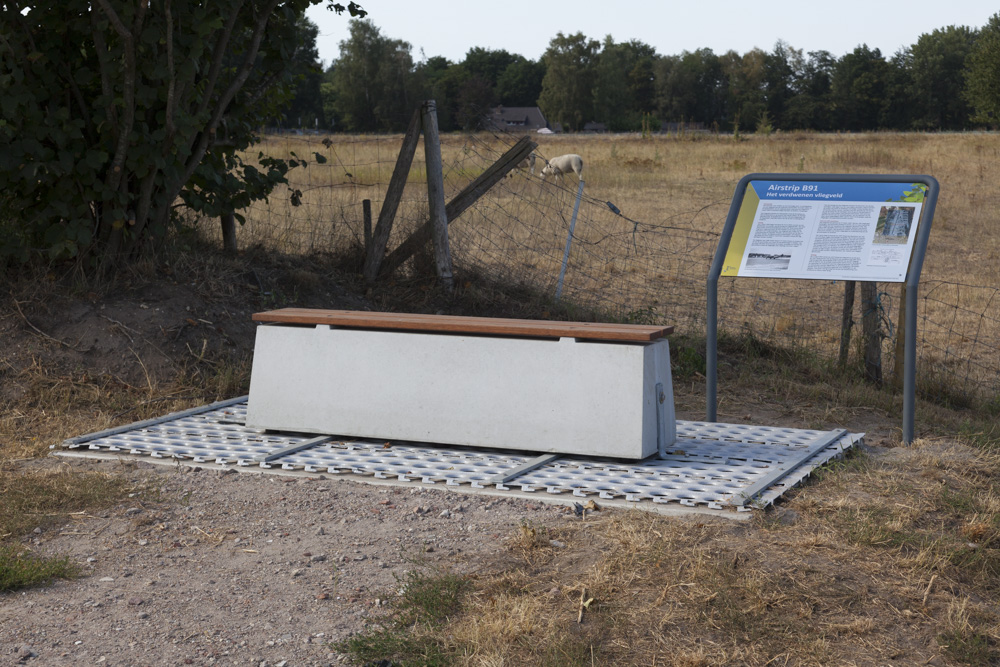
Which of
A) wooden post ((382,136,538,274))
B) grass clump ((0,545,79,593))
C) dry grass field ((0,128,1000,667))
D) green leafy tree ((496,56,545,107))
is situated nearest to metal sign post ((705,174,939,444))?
dry grass field ((0,128,1000,667))

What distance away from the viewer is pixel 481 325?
16.9ft

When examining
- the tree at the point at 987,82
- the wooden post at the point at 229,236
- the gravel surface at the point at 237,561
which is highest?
the tree at the point at 987,82

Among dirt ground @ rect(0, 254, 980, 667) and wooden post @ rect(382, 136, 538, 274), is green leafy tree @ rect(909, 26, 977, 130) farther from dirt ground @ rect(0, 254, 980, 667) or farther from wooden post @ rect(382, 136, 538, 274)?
dirt ground @ rect(0, 254, 980, 667)

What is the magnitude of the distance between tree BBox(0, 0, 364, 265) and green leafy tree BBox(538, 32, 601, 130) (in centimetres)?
9897

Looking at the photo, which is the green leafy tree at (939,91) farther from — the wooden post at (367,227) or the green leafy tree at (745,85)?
the wooden post at (367,227)

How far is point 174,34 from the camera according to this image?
6.59 m

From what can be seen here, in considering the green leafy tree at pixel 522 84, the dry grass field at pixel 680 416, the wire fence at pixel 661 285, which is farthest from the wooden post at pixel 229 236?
the green leafy tree at pixel 522 84

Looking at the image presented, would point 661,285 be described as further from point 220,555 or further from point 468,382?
point 220,555

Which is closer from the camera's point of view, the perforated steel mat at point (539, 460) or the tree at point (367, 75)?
the perforated steel mat at point (539, 460)

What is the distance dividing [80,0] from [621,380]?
429 cm

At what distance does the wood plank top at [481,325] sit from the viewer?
490 centimetres

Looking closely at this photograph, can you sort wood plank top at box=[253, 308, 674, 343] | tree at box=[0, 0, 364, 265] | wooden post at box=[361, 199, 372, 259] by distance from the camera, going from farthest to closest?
wooden post at box=[361, 199, 372, 259] → tree at box=[0, 0, 364, 265] → wood plank top at box=[253, 308, 674, 343]

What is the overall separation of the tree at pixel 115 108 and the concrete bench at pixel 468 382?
6.99ft

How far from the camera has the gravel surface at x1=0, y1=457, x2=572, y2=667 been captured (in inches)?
122
